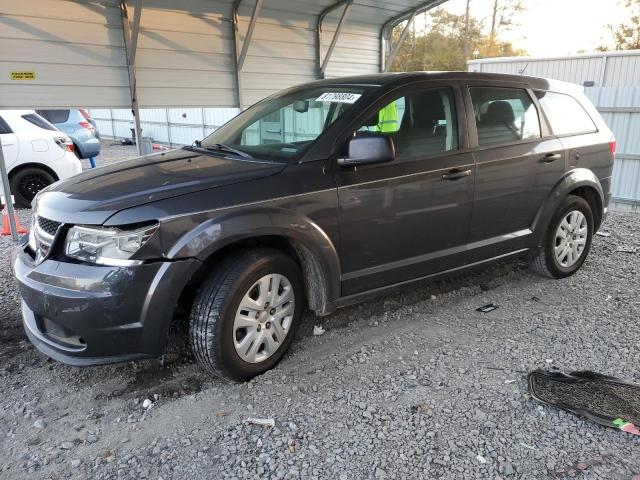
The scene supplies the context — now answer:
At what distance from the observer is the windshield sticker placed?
3.56m

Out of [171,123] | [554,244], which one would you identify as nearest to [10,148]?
[554,244]

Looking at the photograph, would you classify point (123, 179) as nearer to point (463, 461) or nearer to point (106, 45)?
point (463, 461)

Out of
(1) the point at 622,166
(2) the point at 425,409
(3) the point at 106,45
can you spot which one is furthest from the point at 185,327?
(1) the point at 622,166

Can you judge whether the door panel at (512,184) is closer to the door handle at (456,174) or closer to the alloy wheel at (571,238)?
the door handle at (456,174)

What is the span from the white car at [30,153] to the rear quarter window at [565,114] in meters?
7.25

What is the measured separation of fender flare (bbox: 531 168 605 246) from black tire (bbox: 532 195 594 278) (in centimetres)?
11

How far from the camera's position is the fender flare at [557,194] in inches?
173

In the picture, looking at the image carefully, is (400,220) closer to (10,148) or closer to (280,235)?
(280,235)

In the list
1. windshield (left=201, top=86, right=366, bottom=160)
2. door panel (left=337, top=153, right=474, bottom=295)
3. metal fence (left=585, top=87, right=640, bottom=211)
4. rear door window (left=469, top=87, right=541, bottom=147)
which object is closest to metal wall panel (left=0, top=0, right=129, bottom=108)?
windshield (left=201, top=86, right=366, bottom=160)

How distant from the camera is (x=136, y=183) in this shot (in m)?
2.96

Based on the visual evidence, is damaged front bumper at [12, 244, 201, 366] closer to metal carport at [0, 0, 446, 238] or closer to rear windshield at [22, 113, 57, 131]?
metal carport at [0, 0, 446, 238]

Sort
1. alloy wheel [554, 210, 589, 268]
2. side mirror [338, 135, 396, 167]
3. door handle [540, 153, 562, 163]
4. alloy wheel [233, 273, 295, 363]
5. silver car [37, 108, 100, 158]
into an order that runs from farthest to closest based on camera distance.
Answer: silver car [37, 108, 100, 158]
alloy wheel [554, 210, 589, 268]
door handle [540, 153, 562, 163]
side mirror [338, 135, 396, 167]
alloy wheel [233, 273, 295, 363]

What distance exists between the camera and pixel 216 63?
22.4ft

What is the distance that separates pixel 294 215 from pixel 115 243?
3.24 feet
